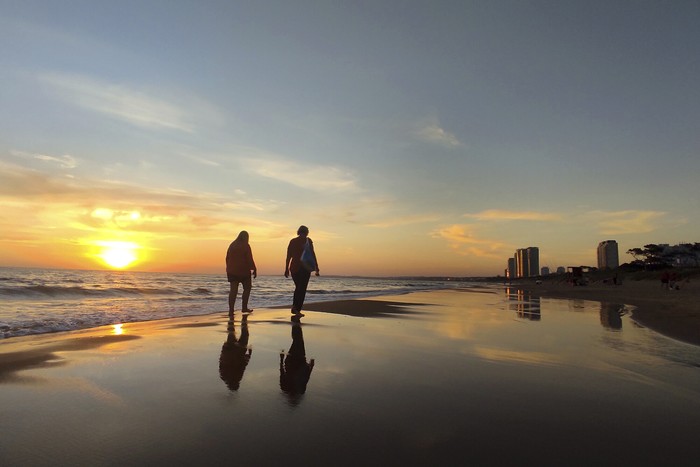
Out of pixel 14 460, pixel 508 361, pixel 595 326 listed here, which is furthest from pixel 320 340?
pixel 595 326

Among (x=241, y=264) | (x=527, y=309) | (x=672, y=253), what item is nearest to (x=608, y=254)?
(x=672, y=253)

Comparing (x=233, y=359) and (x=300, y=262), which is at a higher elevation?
(x=300, y=262)

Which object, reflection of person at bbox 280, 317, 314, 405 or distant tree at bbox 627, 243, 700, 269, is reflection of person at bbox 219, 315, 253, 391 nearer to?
reflection of person at bbox 280, 317, 314, 405

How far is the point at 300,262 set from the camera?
9227 millimetres

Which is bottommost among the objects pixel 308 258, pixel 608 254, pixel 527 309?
pixel 527 309

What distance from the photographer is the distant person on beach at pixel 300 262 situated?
29.9ft

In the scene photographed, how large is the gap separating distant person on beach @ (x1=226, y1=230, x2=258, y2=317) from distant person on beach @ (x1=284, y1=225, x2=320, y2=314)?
3.22ft

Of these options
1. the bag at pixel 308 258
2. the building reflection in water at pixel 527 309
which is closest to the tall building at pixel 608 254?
the building reflection in water at pixel 527 309

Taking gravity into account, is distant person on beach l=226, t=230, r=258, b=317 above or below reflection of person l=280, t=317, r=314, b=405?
above

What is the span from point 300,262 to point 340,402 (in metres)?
6.51

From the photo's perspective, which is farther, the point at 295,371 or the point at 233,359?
the point at 233,359

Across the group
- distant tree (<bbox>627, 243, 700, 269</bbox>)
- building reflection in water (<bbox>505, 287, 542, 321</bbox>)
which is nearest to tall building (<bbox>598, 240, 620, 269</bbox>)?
distant tree (<bbox>627, 243, 700, 269</bbox>)

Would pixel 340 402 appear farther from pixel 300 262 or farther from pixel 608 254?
pixel 608 254

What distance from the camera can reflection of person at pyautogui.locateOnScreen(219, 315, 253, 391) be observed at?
3369 mm
